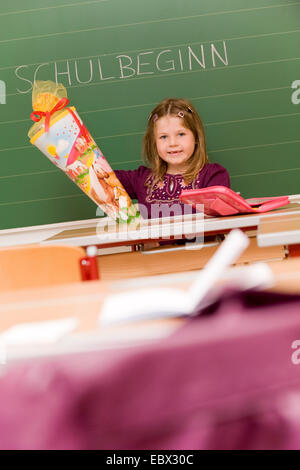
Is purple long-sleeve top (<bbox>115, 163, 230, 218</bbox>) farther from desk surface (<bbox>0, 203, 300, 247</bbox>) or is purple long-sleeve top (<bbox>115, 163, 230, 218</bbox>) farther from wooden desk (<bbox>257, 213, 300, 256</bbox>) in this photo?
wooden desk (<bbox>257, 213, 300, 256</bbox>)

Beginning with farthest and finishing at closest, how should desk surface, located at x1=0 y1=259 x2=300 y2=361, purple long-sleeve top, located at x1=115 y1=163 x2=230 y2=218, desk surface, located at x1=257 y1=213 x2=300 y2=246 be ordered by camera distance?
1. purple long-sleeve top, located at x1=115 y1=163 x2=230 y2=218
2. desk surface, located at x1=257 y1=213 x2=300 y2=246
3. desk surface, located at x1=0 y1=259 x2=300 y2=361

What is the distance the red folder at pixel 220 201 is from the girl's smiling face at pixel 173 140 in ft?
2.07

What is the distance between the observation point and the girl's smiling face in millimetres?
2232

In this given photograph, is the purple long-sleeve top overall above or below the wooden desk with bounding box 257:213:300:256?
above

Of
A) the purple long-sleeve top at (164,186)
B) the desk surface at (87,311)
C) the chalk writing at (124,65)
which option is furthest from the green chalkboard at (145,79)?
the desk surface at (87,311)

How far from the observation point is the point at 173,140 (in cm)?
223

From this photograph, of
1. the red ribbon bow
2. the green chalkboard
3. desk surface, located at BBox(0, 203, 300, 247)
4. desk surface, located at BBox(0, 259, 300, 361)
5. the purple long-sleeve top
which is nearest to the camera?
desk surface, located at BBox(0, 259, 300, 361)

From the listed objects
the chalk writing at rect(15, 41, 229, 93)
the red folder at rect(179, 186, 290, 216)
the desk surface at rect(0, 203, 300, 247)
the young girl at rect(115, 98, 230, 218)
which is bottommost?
the desk surface at rect(0, 203, 300, 247)

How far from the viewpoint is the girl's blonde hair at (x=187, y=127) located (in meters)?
2.23

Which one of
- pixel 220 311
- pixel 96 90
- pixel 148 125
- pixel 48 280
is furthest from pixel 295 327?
pixel 96 90

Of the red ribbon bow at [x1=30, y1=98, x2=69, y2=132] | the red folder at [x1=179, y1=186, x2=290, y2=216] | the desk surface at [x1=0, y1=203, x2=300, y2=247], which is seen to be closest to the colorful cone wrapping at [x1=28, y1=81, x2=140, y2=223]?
the red ribbon bow at [x1=30, y1=98, x2=69, y2=132]

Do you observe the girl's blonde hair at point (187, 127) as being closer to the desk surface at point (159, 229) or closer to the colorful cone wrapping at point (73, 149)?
the colorful cone wrapping at point (73, 149)

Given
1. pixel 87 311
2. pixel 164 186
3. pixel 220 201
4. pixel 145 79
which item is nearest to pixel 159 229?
pixel 220 201

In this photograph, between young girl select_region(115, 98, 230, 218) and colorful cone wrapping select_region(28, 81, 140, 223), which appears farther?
young girl select_region(115, 98, 230, 218)
